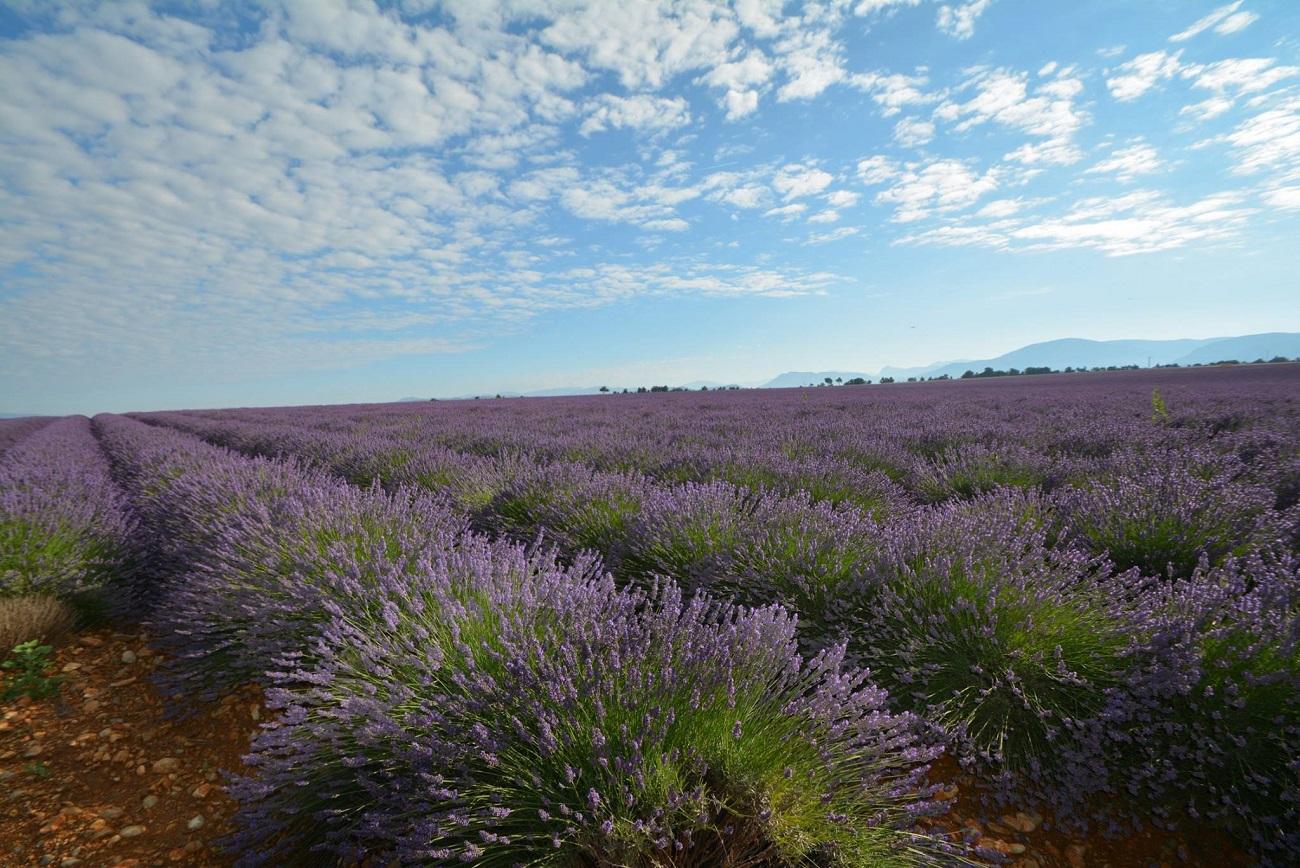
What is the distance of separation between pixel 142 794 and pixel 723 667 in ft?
6.80

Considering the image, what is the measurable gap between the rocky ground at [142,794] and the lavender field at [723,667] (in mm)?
88

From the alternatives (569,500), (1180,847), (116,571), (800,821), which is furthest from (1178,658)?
(116,571)

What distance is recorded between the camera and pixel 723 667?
4.71 feet

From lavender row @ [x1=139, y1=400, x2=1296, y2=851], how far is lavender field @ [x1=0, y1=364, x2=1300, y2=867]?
15mm

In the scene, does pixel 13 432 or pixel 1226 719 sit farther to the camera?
pixel 13 432

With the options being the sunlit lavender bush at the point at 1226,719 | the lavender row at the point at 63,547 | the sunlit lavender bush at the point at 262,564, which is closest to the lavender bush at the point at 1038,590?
the sunlit lavender bush at the point at 1226,719

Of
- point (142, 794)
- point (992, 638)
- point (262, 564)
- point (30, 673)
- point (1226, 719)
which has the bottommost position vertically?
point (142, 794)

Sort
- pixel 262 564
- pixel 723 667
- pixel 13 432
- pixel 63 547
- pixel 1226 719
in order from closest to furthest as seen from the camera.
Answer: pixel 723 667 → pixel 1226 719 → pixel 262 564 → pixel 63 547 → pixel 13 432

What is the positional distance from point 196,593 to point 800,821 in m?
2.92

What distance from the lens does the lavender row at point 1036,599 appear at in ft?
5.44

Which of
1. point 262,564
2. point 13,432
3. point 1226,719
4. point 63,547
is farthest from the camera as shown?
point 13,432

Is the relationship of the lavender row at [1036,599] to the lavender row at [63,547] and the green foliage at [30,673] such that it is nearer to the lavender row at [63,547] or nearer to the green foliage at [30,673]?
the green foliage at [30,673]

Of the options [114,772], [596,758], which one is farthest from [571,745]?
[114,772]

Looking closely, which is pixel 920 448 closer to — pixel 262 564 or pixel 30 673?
pixel 262 564
